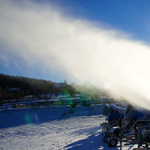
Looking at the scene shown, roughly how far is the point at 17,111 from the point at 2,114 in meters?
2.18

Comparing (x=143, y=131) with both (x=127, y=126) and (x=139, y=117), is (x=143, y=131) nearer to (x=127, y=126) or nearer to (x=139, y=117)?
(x=139, y=117)

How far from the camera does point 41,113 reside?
25.3 meters

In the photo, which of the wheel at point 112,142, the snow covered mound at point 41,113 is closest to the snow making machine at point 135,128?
the wheel at point 112,142

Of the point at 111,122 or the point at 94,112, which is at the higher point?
the point at 111,122

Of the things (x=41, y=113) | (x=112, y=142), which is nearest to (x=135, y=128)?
(x=112, y=142)

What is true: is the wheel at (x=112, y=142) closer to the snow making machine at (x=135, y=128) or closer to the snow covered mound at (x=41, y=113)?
the snow making machine at (x=135, y=128)

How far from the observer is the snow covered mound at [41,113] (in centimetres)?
2277

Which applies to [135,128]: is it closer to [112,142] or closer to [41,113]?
[112,142]

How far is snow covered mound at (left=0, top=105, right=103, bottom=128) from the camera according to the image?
2277cm

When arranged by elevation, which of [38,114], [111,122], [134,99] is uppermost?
[134,99]

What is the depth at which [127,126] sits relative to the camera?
26.6 feet

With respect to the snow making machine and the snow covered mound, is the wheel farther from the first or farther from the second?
the snow covered mound

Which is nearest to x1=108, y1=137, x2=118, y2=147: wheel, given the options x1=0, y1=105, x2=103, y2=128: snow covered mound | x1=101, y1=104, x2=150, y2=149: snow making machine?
x1=101, y1=104, x2=150, y2=149: snow making machine

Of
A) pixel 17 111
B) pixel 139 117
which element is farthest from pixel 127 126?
pixel 17 111
